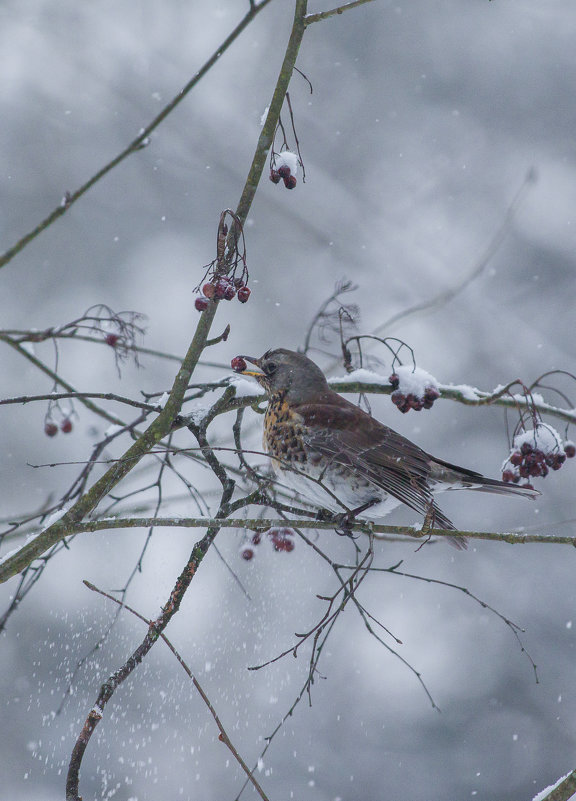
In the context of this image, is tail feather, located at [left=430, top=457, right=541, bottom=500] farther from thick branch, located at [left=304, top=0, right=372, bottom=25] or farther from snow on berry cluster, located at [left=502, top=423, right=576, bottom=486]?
thick branch, located at [left=304, top=0, right=372, bottom=25]

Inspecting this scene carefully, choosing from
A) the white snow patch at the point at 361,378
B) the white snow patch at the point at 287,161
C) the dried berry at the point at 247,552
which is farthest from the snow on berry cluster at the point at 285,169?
the dried berry at the point at 247,552

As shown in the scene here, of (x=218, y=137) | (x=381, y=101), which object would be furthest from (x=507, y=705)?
(x=381, y=101)

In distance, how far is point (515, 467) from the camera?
2730mm

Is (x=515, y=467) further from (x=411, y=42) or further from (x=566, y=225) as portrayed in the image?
(x=411, y=42)

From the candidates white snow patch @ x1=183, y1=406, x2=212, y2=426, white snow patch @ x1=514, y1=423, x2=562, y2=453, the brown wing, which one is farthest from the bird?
white snow patch @ x1=183, y1=406, x2=212, y2=426

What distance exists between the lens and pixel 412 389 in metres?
2.70

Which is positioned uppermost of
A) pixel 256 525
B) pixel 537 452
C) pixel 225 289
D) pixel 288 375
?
pixel 288 375

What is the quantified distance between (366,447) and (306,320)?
4.66m

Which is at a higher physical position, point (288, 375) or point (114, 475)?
point (288, 375)

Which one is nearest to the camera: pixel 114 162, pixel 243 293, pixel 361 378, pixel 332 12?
pixel 114 162

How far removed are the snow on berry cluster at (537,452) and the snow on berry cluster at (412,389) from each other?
0.33 metres

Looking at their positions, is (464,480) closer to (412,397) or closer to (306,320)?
(412,397)

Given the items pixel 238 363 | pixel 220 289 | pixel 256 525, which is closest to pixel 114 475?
pixel 256 525

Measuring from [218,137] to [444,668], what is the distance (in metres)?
5.58
